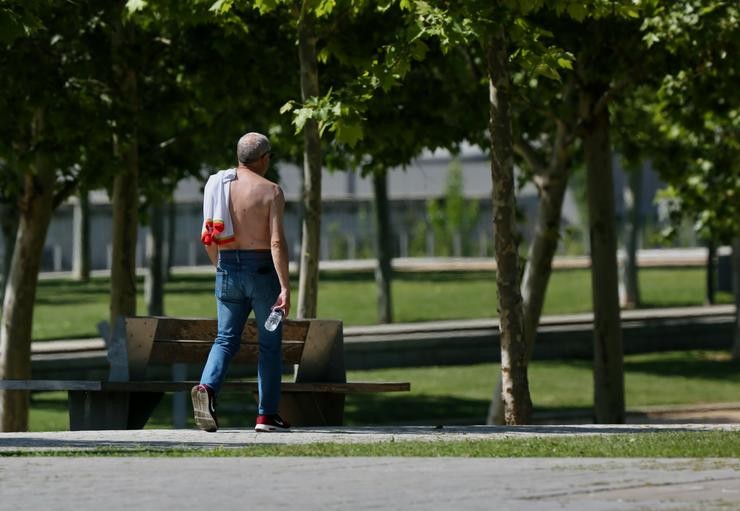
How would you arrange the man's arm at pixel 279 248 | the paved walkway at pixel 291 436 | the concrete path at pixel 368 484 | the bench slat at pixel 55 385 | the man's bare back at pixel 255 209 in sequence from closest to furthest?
the concrete path at pixel 368 484 → the paved walkway at pixel 291 436 → the man's arm at pixel 279 248 → the man's bare back at pixel 255 209 → the bench slat at pixel 55 385

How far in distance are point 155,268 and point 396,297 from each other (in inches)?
465

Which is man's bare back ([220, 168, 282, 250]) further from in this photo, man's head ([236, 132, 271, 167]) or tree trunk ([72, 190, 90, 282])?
tree trunk ([72, 190, 90, 282])

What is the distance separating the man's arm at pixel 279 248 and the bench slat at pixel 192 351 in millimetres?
2074

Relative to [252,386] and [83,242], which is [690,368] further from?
[83,242]

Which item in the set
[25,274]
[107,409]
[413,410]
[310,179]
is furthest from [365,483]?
[413,410]

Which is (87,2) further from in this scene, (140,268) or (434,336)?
(140,268)

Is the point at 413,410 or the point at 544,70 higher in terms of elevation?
the point at 544,70

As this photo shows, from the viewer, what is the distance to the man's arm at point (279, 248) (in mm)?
10898

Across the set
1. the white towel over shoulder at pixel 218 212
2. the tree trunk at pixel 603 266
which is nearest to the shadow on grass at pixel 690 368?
the tree trunk at pixel 603 266

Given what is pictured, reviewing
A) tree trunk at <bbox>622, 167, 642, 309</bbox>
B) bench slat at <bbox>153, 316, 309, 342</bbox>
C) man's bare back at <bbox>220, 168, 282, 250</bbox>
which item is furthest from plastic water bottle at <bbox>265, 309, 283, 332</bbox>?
tree trunk at <bbox>622, 167, 642, 309</bbox>

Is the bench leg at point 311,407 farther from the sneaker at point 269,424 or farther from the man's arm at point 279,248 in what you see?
the man's arm at point 279,248

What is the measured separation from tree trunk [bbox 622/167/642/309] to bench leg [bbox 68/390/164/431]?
3101 cm

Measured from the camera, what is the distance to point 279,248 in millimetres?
10984

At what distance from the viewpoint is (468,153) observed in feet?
265
